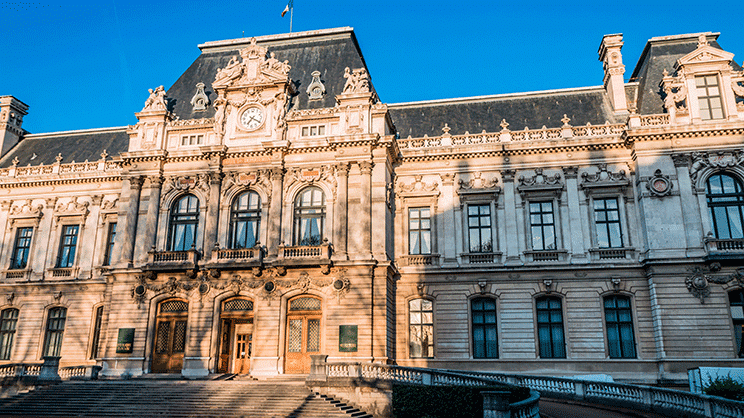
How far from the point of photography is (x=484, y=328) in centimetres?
2839

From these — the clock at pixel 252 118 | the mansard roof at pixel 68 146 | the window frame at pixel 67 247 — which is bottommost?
the window frame at pixel 67 247

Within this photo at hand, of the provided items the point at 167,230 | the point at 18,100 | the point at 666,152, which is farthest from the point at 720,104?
the point at 18,100

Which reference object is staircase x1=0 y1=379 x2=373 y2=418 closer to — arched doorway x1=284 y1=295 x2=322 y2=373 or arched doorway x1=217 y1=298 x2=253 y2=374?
arched doorway x1=284 y1=295 x2=322 y2=373

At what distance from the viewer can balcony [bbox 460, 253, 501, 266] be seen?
29.0 m

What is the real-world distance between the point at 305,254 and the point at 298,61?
43.5 feet

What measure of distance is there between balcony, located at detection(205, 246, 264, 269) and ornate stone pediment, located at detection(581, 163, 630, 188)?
16.7m

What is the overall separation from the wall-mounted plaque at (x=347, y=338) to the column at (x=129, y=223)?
11.8 m

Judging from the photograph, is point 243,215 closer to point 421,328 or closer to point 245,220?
point 245,220

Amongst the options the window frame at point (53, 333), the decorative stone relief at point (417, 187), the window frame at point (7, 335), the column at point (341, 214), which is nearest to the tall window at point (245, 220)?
the column at point (341, 214)

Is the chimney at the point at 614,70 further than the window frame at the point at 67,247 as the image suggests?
No

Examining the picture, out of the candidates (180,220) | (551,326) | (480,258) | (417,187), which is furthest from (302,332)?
(551,326)

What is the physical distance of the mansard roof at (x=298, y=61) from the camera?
Result: 3281cm

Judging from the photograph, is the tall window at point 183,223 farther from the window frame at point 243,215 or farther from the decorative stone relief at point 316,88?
the decorative stone relief at point 316,88

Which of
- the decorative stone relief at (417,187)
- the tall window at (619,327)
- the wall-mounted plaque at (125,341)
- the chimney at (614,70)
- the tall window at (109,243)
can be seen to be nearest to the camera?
the tall window at (619,327)
